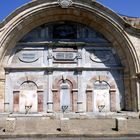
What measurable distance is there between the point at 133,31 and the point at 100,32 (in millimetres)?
2033

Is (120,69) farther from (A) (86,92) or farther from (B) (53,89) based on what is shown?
(B) (53,89)

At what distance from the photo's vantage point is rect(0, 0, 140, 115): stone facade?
625 inches

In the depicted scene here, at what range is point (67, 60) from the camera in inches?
652

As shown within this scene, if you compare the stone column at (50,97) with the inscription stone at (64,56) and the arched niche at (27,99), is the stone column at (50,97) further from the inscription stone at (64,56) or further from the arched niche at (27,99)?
the inscription stone at (64,56)

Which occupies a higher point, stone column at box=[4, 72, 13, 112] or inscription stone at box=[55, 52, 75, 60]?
inscription stone at box=[55, 52, 75, 60]

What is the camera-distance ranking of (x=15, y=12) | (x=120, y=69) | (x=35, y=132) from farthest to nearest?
(x=120, y=69) → (x=15, y=12) → (x=35, y=132)

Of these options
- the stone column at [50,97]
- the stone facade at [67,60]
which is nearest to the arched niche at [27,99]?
the stone facade at [67,60]

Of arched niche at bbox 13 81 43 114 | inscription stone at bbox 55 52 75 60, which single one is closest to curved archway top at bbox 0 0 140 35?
inscription stone at bbox 55 52 75 60

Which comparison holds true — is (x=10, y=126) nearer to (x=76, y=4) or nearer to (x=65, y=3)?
(x=65, y=3)

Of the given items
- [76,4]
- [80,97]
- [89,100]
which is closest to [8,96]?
[80,97]

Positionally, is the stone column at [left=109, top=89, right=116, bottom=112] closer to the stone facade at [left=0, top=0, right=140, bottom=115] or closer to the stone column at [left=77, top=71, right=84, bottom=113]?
the stone facade at [left=0, top=0, right=140, bottom=115]

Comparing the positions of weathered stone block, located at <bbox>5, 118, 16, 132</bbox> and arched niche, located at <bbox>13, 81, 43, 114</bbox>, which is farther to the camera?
arched niche, located at <bbox>13, 81, 43, 114</bbox>

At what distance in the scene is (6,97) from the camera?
51.8ft

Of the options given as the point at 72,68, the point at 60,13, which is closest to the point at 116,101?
the point at 72,68
